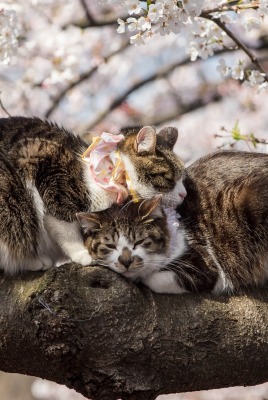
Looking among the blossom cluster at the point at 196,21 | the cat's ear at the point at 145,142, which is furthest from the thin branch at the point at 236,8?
the cat's ear at the point at 145,142

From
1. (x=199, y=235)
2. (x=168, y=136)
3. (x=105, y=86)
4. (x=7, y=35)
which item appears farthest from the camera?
(x=105, y=86)

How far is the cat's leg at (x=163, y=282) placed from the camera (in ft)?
9.97

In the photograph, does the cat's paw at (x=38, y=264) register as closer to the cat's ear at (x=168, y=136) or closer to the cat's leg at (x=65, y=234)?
the cat's leg at (x=65, y=234)

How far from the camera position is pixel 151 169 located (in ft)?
11.1

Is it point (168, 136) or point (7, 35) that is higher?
point (7, 35)

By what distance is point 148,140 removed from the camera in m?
3.39

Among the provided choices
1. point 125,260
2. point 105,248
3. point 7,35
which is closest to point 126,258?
point 125,260

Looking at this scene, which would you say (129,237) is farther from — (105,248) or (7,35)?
(7,35)

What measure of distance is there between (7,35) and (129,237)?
192 cm

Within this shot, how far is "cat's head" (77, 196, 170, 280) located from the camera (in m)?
3.01

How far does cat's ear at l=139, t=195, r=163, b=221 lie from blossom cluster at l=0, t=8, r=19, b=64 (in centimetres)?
168

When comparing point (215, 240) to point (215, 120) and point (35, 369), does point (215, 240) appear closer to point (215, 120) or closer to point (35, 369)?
point (35, 369)

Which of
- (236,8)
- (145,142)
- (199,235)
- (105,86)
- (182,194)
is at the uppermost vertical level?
(236,8)

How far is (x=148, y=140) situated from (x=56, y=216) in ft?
2.02
